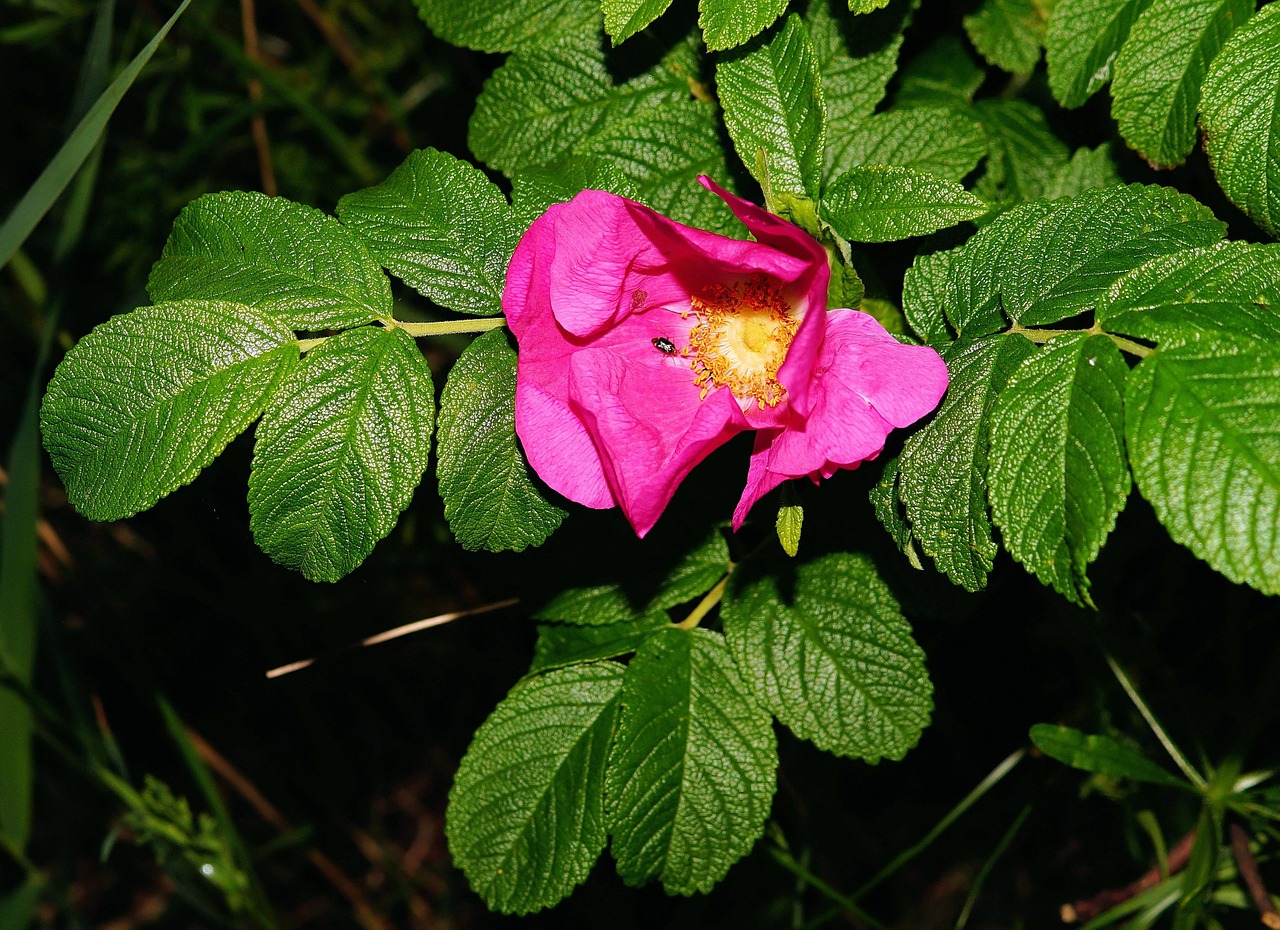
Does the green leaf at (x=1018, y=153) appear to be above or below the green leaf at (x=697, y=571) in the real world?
above

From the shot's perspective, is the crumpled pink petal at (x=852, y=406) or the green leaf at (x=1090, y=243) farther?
the green leaf at (x=1090, y=243)

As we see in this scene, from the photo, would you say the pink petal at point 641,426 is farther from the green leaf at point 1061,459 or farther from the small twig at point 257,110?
the small twig at point 257,110

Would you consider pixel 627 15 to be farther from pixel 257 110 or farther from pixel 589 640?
pixel 257 110

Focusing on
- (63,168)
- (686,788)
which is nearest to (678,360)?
(686,788)

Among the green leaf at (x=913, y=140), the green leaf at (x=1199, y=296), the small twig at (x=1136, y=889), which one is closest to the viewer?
the green leaf at (x=1199, y=296)

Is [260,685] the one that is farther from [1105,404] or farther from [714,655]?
[1105,404]

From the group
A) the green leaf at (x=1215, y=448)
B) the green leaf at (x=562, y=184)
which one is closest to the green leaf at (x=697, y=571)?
the green leaf at (x=562, y=184)

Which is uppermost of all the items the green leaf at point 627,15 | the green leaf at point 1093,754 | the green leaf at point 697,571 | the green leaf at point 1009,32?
the green leaf at point 627,15
